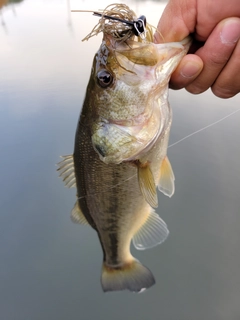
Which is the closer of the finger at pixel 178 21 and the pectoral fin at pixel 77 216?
the finger at pixel 178 21

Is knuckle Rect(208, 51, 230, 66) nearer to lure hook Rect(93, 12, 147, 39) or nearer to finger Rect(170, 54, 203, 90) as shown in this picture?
finger Rect(170, 54, 203, 90)

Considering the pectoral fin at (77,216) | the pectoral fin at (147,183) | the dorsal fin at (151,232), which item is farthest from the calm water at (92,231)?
the pectoral fin at (147,183)

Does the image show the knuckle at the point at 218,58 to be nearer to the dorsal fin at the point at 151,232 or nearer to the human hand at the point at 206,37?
the human hand at the point at 206,37

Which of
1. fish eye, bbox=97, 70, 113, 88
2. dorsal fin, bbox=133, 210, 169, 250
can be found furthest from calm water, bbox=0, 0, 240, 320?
fish eye, bbox=97, 70, 113, 88

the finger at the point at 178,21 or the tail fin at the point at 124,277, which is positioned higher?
the finger at the point at 178,21

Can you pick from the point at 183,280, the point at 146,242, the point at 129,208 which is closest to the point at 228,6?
the point at 129,208

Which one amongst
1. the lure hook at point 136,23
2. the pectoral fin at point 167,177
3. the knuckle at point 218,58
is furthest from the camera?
the pectoral fin at point 167,177

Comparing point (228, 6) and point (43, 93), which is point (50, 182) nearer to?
point (43, 93)
